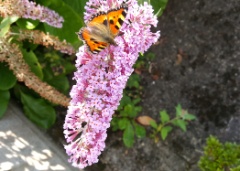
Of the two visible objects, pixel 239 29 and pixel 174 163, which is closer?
pixel 174 163

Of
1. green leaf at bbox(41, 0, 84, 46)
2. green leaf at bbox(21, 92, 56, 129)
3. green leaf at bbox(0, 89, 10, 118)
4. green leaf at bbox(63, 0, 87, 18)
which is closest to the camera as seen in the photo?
green leaf at bbox(41, 0, 84, 46)

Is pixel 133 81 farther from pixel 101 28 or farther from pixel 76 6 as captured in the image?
pixel 101 28

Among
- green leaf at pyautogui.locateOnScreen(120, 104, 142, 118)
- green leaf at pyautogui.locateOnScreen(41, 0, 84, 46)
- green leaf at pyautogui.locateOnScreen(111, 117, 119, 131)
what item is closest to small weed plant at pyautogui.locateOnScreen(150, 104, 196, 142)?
green leaf at pyautogui.locateOnScreen(120, 104, 142, 118)

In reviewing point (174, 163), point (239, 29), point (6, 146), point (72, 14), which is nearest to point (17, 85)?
point (6, 146)

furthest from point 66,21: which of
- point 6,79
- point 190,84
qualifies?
point 190,84

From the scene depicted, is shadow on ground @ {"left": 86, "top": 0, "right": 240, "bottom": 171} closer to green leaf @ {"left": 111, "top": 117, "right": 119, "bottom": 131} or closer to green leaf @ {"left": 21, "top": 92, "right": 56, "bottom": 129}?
green leaf @ {"left": 111, "top": 117, "right": 119, "bottom": 131}

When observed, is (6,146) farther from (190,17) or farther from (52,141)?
(190,17)
